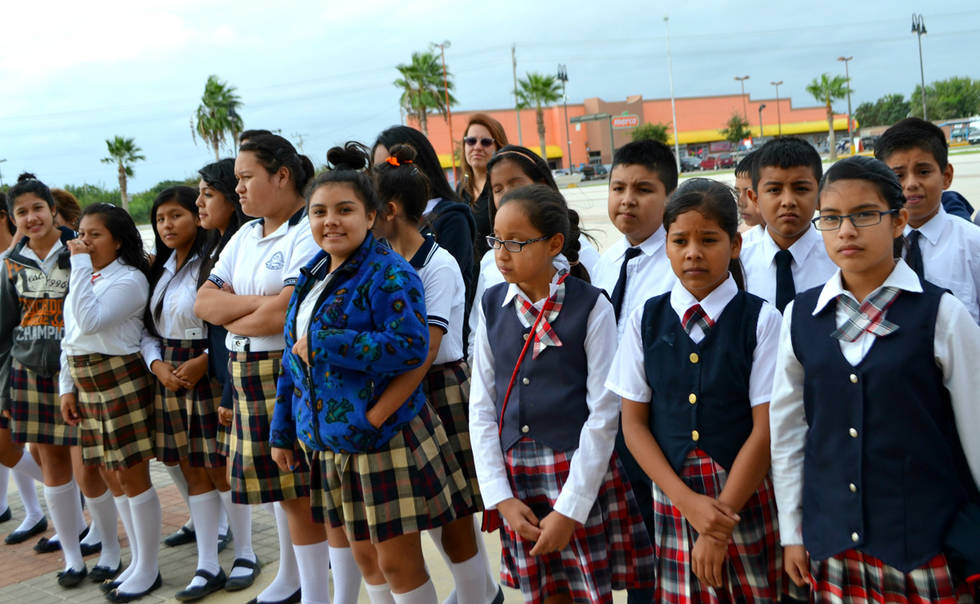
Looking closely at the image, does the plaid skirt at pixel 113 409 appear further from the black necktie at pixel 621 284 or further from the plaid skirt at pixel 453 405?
the black necktie at pixel 621 284

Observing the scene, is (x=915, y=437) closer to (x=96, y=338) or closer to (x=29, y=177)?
(x=96, y=338)

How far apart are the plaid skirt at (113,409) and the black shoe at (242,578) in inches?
26.9

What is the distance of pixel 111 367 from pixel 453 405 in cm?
188

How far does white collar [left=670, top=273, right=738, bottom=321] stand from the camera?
2.19 metres

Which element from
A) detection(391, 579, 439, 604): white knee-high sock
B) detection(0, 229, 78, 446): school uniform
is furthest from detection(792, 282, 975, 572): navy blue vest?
detection(0, 229, 78, 446): school uniform

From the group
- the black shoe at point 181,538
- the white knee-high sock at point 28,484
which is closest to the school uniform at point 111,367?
the black shoe at point 181,538

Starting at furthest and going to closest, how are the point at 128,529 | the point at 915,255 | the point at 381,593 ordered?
the point at 128,529
the point at 381,593
the point at 915,255

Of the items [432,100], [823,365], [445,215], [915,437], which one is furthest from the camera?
[432,100]

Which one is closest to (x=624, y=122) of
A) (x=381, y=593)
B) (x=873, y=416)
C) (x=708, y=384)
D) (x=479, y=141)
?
(x=479, y=141)

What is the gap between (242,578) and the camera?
3848 millimetres

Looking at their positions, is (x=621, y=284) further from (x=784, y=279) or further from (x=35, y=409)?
(x=35, y=409)

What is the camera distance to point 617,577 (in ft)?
7.94

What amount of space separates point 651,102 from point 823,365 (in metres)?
69.3

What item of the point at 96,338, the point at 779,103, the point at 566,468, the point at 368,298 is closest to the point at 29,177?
the point at 96,338
